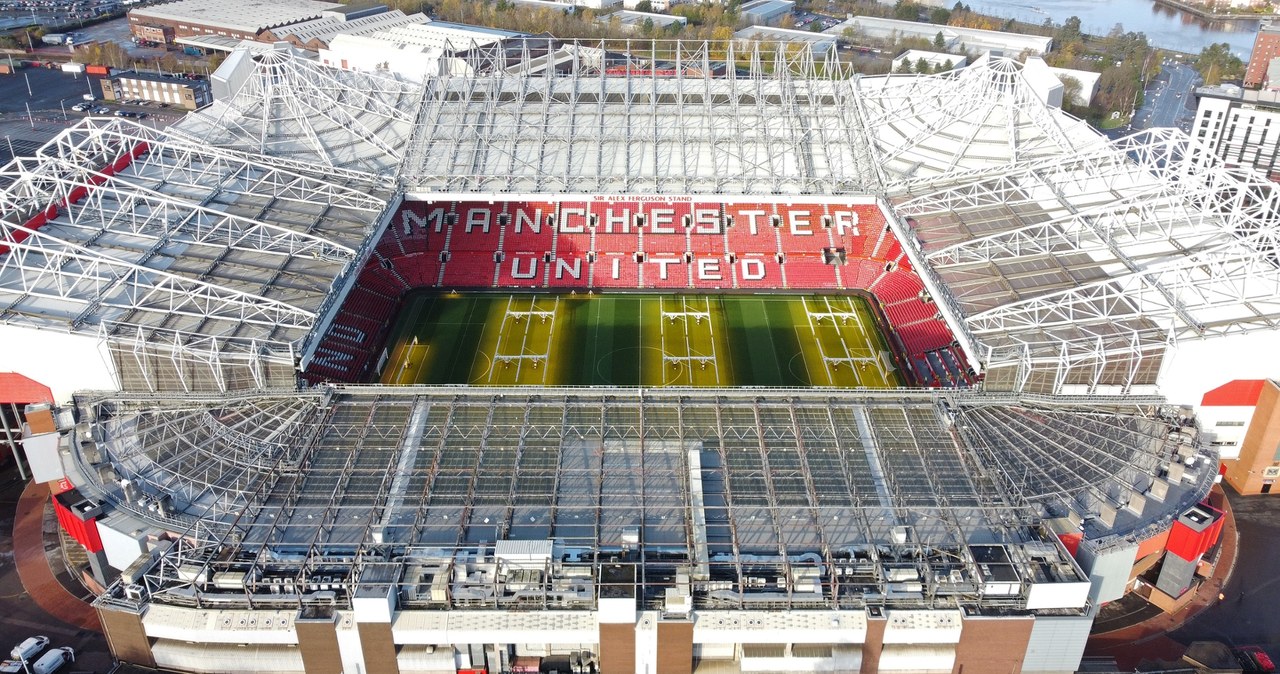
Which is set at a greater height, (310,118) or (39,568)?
(310,118)

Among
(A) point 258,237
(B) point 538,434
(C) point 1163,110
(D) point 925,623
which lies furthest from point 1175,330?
(C) point 1163,110

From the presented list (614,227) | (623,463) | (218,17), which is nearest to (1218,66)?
(614,227)

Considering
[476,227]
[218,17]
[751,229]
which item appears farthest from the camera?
[218,17]

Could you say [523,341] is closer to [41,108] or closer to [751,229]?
[751,229]

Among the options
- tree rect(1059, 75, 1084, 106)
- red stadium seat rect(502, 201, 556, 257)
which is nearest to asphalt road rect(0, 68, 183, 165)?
red stadium seat rect(502, 201, 556, 257)

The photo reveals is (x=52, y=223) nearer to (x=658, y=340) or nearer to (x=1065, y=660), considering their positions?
(x=658, y=340)

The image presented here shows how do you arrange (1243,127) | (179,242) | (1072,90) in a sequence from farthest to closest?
(1072,90), (1243,127), (179,242)

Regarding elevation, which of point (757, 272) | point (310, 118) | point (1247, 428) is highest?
point (310, 118)

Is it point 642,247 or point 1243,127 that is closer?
point 642,247
